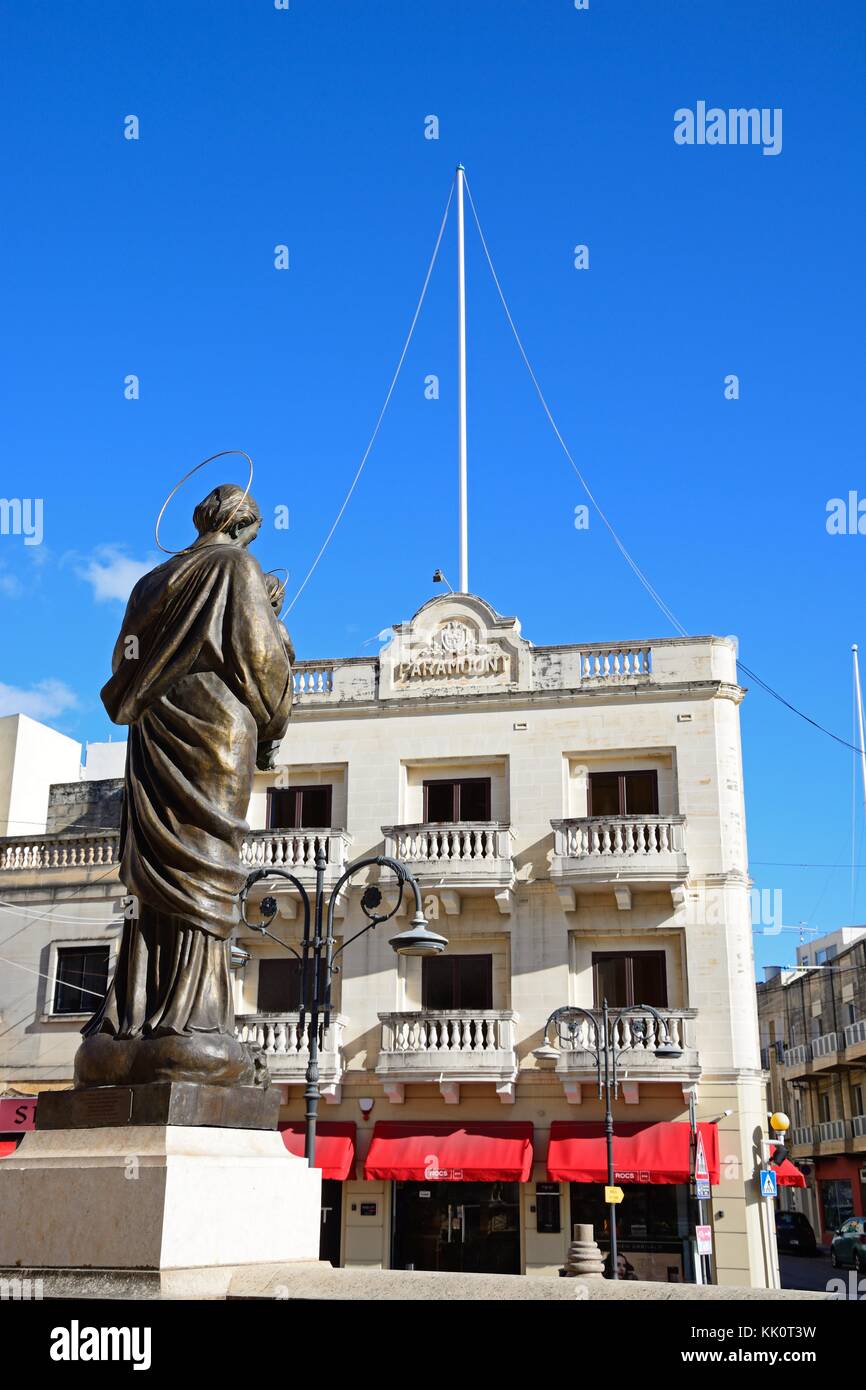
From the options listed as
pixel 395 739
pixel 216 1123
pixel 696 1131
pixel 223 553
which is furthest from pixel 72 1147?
pixel 395 739

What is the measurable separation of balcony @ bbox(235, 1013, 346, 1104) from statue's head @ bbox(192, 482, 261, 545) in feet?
63.7

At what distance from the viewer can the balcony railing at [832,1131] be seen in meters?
48.9

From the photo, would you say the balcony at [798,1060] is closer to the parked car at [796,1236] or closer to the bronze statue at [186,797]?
the parked car at [796,1236]

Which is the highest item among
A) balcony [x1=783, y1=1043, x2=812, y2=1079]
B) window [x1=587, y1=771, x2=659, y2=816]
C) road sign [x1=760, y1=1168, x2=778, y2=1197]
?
window [x1=587, y1=771, x2=659, y2=816]

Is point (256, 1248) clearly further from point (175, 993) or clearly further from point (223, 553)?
point (223, 553)

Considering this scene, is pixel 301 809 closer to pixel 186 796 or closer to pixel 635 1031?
pixel 635 1031

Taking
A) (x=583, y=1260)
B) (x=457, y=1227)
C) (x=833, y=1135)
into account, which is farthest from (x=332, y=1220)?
(x=833, y=1135)

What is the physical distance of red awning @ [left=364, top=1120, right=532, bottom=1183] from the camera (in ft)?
78.1

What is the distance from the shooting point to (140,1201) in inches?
189

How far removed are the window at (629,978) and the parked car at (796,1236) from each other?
24.1 m

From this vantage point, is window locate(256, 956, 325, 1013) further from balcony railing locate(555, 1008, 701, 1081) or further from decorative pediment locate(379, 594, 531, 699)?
decorative pediment locate(379, 594, 531, 699)

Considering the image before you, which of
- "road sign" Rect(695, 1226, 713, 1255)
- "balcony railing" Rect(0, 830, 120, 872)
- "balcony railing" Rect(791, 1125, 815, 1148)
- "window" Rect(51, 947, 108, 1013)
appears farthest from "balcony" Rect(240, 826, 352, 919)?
"balcony railing" Rect(791, 1125, 815, 1148)

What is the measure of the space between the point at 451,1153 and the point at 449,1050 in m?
1.86

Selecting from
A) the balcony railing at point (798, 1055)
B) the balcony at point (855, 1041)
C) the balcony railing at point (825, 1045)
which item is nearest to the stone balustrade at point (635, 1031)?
the balcony at point (855, 1041)
